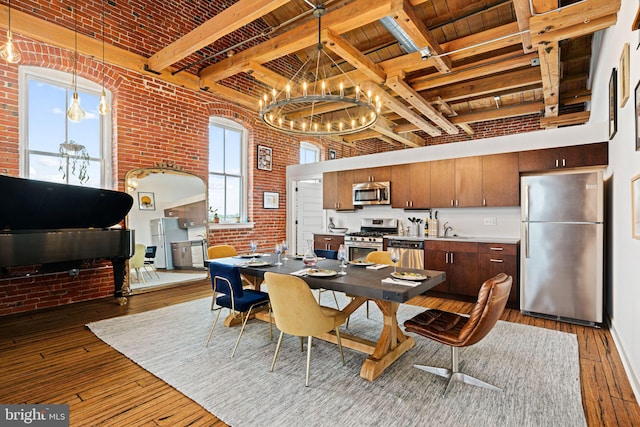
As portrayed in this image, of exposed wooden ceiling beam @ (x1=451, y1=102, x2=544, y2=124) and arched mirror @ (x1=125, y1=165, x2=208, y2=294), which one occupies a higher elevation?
exposed wooden ceiling beam @ (x1=451, y1=102, x2=544, y2=124)

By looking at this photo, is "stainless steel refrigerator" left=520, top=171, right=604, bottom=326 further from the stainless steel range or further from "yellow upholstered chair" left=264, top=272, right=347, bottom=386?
"yellow upholstered chair" left=264, top=272, right=347, bottom=386

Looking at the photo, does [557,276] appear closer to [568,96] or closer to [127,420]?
[568,96]

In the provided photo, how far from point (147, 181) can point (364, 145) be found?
256 inches

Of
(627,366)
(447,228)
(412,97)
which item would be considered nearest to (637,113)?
(627,366)

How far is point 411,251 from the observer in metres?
5.21

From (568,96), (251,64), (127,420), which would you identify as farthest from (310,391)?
(568,96)

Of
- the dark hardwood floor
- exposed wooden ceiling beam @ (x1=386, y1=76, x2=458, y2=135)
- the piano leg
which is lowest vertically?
the dark hardwood floor

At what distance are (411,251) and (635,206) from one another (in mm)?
3026

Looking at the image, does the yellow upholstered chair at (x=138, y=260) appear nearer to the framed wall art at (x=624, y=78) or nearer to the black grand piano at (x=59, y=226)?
the black grand piano at (x=59, y=226)

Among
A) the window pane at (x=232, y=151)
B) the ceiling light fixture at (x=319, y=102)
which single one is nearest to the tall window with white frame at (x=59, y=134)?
the window pane at (x=232, y=151)

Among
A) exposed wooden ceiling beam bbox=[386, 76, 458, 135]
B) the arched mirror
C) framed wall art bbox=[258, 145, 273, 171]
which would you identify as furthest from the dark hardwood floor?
framed wall art bbox=[258, 145, 273, 171]

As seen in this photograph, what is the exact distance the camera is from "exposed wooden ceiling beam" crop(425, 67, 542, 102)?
4867mm

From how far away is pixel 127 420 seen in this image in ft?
6.55

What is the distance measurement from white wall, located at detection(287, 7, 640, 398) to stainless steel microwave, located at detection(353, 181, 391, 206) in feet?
1.15
